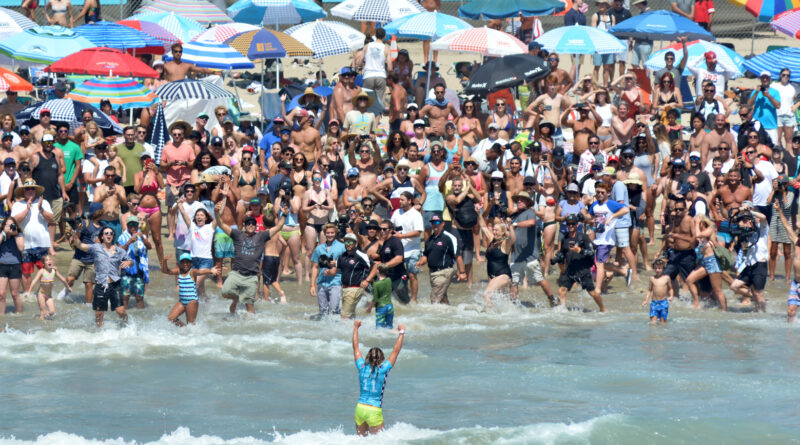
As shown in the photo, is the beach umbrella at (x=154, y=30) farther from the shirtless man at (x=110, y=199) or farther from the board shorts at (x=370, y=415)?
the board shorts at (x=370, y=415)

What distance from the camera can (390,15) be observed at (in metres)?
23.8

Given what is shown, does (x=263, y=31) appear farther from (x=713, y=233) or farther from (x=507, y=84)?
(x=713, y=233)

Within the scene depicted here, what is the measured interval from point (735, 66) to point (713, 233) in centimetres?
653

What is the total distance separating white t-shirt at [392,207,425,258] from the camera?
1741 cm

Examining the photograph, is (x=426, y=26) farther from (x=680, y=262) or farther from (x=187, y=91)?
(x=680, y=262)

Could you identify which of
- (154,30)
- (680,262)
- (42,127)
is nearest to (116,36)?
(154,30)

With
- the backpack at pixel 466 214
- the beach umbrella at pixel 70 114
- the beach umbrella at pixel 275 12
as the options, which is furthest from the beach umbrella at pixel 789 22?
the beach umbrella at pixel 70 114

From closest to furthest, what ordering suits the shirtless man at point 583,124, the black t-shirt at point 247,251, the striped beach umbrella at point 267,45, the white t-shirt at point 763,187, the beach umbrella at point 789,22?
the black t-shirt at point 247,251 < the white t-shirt at point 763,187 < the shirtless man at point 583,124 < the striped beach umbrella at point 267,45 < the beach umbrella at point 789,22

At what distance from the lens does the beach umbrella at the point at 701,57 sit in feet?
75.6

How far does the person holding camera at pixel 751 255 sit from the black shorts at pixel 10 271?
9.23 metres

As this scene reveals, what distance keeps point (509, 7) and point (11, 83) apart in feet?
28.9

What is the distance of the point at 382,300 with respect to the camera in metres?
16.0

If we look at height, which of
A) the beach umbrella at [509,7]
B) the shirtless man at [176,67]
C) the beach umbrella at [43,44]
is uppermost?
the beach umbrella at [509,7]

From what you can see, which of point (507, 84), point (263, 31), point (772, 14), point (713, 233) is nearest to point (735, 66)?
point (772, 14)
